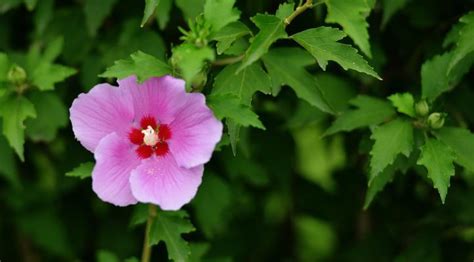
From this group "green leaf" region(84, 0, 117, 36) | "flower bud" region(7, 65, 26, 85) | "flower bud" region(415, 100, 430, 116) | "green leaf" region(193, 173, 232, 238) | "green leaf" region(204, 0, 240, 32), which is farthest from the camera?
"green leaf" region(193, 173, 232, 238)

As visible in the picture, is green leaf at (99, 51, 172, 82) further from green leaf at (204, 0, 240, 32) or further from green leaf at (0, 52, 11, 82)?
green leaf at (0, 52, 11, 82)

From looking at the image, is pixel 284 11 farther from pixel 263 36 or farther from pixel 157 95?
pixel 157 95

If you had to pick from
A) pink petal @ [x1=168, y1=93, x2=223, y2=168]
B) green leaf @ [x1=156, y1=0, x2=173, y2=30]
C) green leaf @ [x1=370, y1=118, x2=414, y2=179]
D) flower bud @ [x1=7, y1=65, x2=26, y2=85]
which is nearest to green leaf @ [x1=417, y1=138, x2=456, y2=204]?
green leaf @ [x1=370, y1=118, x2=414, y2=179]

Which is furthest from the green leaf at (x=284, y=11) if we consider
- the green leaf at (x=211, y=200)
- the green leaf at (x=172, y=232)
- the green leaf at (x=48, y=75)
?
the green leaf at (x=211, y=200)

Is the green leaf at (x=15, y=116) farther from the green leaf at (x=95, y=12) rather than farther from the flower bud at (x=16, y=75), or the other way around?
the green leaf at (x=95, y=12)

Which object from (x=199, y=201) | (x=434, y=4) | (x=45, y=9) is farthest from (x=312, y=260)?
(x=45, y=9)

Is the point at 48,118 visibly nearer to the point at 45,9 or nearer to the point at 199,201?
the point at 45,9
